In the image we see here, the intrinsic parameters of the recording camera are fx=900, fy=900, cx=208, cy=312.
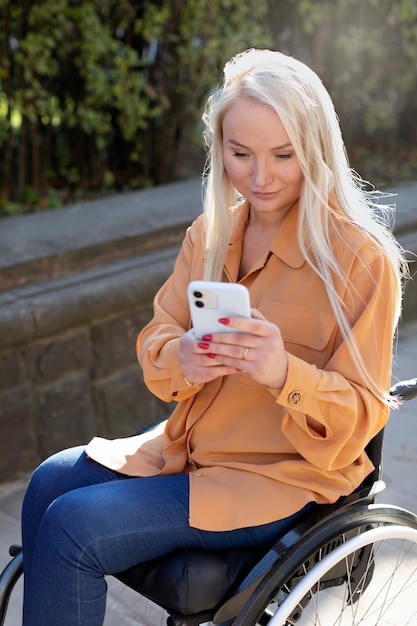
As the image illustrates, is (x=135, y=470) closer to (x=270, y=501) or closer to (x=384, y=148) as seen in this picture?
(x=270, y=501)

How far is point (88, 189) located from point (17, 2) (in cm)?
114

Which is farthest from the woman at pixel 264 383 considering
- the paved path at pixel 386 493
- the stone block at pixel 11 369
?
the stone block at pixel 11 369

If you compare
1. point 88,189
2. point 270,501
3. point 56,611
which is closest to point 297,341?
point 270,501

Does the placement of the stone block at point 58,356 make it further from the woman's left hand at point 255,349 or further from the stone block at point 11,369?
the woman's left hand at point 255,349

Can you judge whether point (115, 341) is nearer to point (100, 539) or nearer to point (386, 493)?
point (386, 493)

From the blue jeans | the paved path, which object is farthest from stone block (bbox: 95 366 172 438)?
the blue jeans

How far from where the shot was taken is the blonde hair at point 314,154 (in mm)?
1831

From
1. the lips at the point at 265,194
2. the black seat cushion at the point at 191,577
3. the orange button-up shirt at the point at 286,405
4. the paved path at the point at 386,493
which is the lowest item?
the paved path at the point at 386,493

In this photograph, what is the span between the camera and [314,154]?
1859 millimetres

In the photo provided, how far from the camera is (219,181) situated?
81.1 inches

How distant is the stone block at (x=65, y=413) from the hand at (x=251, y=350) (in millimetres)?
1660

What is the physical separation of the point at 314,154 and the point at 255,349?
44 centimetres

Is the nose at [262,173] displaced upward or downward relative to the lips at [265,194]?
upward

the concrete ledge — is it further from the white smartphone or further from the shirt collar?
the white smartphone
